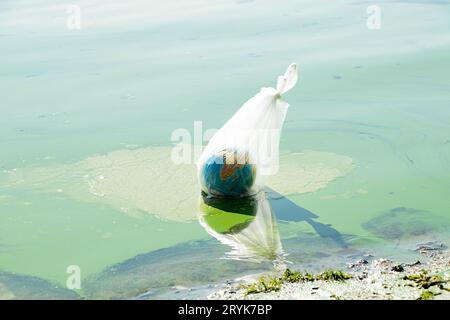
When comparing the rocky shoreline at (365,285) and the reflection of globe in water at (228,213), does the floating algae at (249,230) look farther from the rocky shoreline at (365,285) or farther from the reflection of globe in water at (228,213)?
the rocky shoreline at (365,285)

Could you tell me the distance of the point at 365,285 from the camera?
2518 millimetres

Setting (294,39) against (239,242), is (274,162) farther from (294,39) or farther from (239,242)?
(294,39)

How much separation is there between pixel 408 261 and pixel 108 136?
6.62 feet

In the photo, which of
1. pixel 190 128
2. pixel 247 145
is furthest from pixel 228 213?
pixel 190 128

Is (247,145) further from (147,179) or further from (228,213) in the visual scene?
(147,179)

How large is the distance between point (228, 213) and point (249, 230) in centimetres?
18

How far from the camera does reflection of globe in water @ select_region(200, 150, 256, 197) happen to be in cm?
324

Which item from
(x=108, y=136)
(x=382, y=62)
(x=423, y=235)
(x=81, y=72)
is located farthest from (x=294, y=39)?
(x=423, y=235)

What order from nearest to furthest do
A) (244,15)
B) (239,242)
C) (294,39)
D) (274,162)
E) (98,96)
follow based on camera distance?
(239,242)
(274,162)
(98,96)
(294,39)
(244,15)

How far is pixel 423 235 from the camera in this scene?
3.03 meters

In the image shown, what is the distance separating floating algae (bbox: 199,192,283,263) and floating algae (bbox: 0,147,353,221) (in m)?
0.09

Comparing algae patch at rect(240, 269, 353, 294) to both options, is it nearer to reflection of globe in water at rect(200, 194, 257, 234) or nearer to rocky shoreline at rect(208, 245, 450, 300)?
rocky shoreline at rect(208, 245, 450, 300)

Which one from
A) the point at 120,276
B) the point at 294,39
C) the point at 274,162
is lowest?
the point at 120,276

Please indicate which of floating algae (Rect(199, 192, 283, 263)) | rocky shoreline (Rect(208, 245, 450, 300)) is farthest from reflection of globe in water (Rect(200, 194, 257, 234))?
rocky shoreline (Rect(208, 245, 450, 300))
